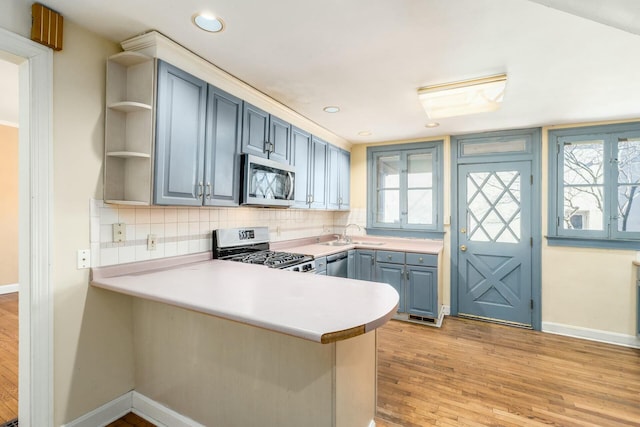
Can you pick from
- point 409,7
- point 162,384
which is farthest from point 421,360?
point 409,7

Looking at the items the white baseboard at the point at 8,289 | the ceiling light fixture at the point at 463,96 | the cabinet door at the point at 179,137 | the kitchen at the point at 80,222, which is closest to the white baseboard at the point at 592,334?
the ceiling light fixture at the point at 463,96

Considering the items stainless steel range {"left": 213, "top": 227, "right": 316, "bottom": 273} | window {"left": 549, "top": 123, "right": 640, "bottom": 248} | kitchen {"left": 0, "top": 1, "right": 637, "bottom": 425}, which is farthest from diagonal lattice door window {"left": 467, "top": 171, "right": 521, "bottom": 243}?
stainless steel range {"left": 213, "top": 227, "right": 316, "bottom": 273}

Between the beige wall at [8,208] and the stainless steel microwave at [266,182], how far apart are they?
447 centimetres

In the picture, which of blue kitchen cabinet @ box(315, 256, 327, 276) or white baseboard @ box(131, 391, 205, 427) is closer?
white baseboard @ box(131, 391, 205, 427)

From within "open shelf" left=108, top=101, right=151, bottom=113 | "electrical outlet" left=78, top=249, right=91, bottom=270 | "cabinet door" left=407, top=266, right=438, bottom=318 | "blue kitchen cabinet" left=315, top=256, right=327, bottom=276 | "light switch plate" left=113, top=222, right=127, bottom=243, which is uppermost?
"open shelf" left=108, top=101, right=151, bottom=113

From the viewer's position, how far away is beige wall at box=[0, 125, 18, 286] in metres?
4.29

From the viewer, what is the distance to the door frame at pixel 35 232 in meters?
1.51

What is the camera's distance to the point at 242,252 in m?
2.70

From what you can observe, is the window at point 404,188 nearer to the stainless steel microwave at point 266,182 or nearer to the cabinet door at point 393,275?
the cabinet door at point 393,275

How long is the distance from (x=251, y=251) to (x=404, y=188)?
2357 millimetres

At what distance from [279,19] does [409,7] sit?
0.67m

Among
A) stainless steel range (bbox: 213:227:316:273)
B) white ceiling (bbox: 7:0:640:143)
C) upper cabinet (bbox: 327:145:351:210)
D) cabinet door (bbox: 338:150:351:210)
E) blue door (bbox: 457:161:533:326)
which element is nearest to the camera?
white ceiling (bbox: 7:0:640:143)

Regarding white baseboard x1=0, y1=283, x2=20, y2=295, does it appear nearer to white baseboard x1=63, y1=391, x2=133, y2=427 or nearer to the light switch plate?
white baseboard x1=63, y1=391, x2=133, y2=427

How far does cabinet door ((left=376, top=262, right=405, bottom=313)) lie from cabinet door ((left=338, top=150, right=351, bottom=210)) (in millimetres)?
1006
